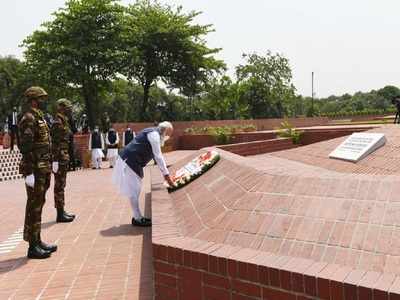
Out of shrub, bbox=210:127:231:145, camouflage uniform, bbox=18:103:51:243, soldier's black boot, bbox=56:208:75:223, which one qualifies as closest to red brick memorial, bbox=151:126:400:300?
camouflage uniform, bbox=18:103:51:243

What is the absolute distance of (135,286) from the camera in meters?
3.93

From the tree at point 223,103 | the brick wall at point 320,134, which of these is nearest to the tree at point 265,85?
the tree at point 223,103

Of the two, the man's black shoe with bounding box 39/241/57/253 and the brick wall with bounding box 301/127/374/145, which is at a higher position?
the brick wall with bounding box 301/127/374/145

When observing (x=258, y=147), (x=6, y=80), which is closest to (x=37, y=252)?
(x=258, y=147)

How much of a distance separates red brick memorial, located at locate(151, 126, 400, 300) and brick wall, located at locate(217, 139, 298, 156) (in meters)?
4.58

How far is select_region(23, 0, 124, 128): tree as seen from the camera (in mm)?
24422

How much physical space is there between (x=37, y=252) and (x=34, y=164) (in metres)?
0.93

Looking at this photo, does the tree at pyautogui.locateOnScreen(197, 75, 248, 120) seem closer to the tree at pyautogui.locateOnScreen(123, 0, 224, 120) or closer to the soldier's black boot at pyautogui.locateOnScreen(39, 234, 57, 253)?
the tree at pyautogui.locateOnScreen(123, 0, 224, 120)

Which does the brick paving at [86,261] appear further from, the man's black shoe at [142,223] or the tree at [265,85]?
the tree at [265,85]

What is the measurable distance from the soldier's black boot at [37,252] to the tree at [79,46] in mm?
20375

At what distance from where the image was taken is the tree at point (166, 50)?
88.1ft

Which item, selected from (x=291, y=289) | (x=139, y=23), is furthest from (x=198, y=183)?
(x=139, y=23)

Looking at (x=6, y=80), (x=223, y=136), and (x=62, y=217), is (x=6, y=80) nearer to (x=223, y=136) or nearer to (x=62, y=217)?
(x=223, y=136)

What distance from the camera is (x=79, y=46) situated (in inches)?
971
